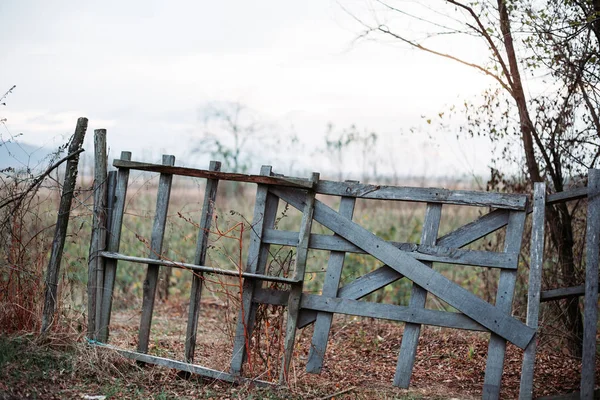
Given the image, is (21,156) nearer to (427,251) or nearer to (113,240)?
(113,240)

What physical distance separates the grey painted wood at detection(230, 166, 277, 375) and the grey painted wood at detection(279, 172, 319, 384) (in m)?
0.35

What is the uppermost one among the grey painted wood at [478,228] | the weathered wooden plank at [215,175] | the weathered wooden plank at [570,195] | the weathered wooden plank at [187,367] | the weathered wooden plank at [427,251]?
the weathered wooden plank at [570,195]

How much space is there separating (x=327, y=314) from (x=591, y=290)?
2299mm

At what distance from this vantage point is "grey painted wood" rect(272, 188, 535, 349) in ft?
17.3

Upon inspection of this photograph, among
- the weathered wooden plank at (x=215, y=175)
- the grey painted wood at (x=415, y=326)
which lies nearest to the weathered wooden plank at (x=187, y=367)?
the grey painted wood at (x=415, y=326)

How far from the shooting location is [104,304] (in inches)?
240

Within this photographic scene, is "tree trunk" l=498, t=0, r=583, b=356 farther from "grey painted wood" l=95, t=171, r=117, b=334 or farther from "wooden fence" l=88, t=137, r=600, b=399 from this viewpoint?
"grey painted wood" l=95, t=171, r=117, b=334

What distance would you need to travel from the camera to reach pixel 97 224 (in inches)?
237

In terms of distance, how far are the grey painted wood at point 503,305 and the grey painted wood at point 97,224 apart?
3684 mm

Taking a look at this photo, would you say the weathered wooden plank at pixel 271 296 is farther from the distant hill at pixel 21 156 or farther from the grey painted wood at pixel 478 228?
the distant hill at pixel 21 156

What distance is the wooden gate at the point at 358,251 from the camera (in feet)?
17.4

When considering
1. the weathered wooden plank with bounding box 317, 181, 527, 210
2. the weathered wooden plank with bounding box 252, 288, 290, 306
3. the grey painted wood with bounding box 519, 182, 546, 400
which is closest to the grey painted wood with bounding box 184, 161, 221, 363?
the weathered wooden plank with bounding box 252, 288, 290, 306

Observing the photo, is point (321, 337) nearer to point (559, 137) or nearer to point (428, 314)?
point (428, 314)

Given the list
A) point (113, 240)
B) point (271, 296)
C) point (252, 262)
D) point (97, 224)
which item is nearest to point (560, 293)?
point (271, 296)
